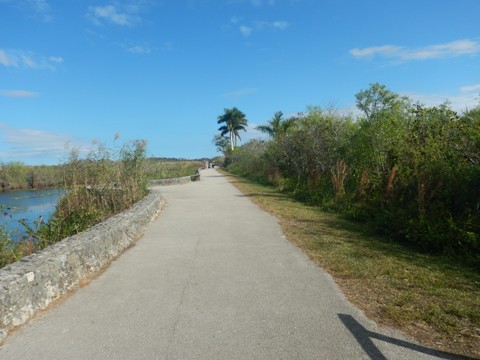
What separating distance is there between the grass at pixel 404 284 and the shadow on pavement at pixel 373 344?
0.12m

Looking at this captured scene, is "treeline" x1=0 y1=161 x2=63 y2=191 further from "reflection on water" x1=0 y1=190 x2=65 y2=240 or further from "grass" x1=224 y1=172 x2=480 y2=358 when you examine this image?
"grass" x1=224 y1=172 x2=480 y2=358

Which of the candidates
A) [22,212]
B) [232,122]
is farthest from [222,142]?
[22,212]

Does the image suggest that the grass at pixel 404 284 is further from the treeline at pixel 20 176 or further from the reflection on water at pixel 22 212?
the treeline at pixel 20 176

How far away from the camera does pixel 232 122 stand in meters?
62.6

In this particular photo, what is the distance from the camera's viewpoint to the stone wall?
3.82 meters

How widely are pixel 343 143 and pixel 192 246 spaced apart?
33.1 ft

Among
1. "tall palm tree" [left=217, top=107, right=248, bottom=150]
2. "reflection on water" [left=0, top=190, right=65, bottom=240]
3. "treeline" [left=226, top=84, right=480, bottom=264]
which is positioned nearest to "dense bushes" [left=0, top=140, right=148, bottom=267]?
"reflection on water" [left=0, top=190, right=65, bottom=240]

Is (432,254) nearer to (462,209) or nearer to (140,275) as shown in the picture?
(462,209)

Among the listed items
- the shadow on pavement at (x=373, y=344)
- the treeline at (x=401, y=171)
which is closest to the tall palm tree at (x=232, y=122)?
the treeline at (x=401, y=171)

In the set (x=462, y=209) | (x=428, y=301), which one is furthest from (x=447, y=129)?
(x=428, y=301)

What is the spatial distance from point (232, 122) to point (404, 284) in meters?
59.0

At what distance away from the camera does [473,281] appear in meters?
5.14

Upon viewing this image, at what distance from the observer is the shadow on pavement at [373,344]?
319 cm

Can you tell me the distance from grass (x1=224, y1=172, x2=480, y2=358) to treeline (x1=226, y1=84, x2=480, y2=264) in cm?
68
